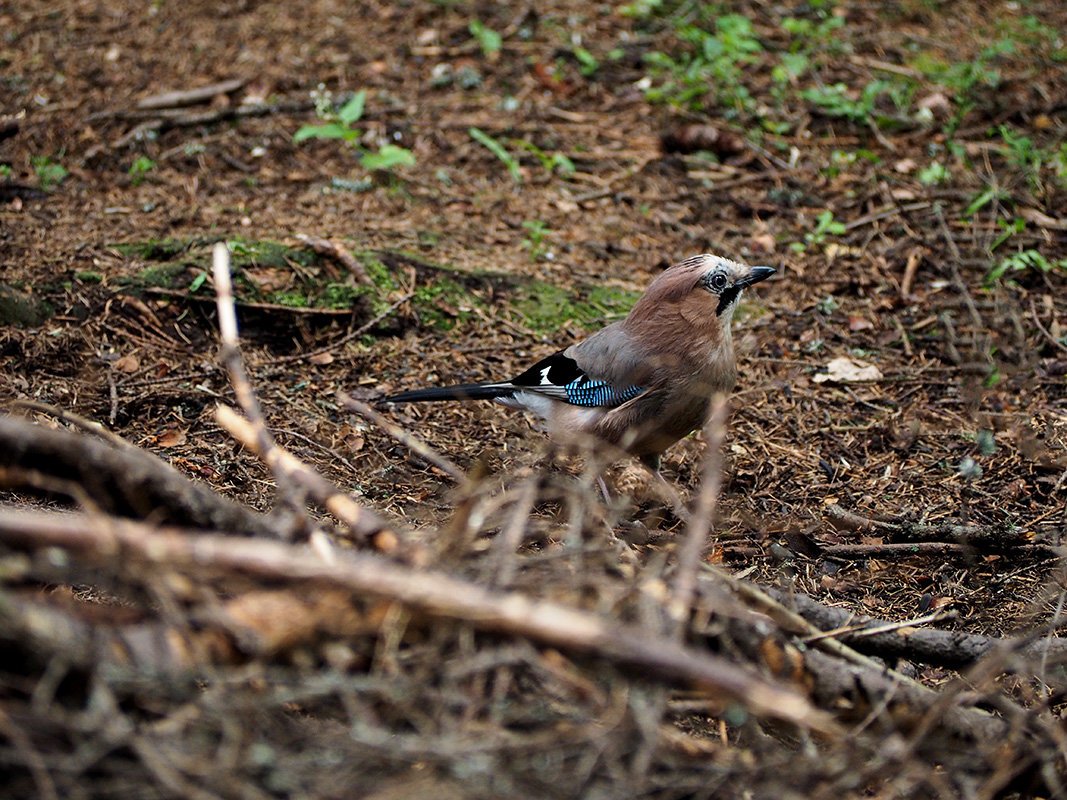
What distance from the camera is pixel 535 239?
18.1ft

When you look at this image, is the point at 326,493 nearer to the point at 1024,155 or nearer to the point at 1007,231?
the point at 1007,231

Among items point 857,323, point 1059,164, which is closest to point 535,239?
point 857,323

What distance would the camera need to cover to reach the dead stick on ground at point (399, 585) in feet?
4.97

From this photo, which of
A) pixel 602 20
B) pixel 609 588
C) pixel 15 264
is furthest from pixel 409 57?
pixel 609 588

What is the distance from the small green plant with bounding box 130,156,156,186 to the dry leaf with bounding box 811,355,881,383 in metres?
4.00

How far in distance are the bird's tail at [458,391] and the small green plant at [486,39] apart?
339 centimetres

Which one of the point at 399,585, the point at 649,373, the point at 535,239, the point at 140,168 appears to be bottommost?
the point at 649,373

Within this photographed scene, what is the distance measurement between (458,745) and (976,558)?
2621 millimetres

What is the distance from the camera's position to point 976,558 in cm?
352

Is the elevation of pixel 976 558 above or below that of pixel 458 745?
below

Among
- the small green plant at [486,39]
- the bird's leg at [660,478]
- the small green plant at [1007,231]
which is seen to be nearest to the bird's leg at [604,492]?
the bird's leg at [660,478]

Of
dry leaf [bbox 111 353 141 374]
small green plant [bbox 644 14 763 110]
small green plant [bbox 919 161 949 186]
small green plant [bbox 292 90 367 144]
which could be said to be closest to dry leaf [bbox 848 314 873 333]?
small green plant [bbox 919 161 949 186]

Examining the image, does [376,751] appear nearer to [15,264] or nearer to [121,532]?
[121,532]

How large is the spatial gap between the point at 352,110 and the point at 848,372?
347cm
